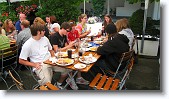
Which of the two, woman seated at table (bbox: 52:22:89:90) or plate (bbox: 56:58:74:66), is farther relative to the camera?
woman seated at table (bbox: 52:22:89:90)

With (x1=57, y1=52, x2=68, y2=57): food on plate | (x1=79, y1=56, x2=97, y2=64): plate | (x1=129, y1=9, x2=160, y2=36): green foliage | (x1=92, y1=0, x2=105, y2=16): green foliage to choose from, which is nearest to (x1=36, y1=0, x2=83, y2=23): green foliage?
(x1=129, y1=9, x2=160, y2=36): green foliage

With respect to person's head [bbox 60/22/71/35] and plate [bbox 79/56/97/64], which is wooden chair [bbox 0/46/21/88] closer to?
person's head [bbox 60/22/71/35]

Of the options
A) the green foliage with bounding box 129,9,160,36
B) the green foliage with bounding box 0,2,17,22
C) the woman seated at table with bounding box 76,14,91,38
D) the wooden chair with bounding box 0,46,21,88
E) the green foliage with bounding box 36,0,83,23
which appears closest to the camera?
the wooden chair with bounding box 0,46,21,88

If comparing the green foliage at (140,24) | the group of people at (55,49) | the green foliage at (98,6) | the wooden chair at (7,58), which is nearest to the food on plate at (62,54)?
the group of people at (55,49)

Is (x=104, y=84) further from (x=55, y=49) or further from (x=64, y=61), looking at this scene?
(x=55, y=49)

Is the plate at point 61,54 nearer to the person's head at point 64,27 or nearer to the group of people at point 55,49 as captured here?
the group of people at point 55,49

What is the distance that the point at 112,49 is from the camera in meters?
3.10

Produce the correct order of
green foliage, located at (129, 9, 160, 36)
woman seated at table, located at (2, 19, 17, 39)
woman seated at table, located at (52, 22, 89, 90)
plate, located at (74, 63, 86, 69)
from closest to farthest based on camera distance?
plate, located at (74, 63, 86, 69)
woman seated at table, located at (52, 22, 89, 90)
woman seated at table, located at (2, 19, 17, 39)
green foliage, located at (129, 9, 160, 36)

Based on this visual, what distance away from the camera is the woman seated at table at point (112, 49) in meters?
3.09

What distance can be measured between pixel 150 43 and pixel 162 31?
347 centimetres

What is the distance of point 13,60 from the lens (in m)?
3.51

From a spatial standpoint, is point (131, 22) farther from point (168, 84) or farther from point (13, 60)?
point (168, 84)

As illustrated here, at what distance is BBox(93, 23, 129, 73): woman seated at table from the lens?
10.1 feet

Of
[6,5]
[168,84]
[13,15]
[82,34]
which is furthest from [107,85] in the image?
[6,5]
